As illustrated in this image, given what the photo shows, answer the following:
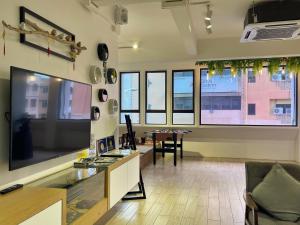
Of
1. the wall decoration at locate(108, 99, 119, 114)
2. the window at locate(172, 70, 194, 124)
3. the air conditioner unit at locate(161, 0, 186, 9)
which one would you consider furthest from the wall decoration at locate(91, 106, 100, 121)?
the window at locate(172, 70, 194, 124)

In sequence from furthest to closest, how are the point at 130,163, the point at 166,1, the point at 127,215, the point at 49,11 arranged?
the point at 130,163 → the point at 127,215 → the point at 166,1 → the point at 49,11

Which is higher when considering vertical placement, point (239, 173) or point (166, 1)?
point (166, 1)

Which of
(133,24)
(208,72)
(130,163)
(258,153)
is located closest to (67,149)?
(130,163)

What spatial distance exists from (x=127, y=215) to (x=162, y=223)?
49 cm

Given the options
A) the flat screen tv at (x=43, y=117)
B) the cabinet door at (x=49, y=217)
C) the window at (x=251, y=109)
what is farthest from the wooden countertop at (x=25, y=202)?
the window at (x=251, y=109)

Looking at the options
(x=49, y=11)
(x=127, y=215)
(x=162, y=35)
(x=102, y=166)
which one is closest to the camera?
(x=49, y=11)

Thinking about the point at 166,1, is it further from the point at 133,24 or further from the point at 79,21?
the point at 133,24

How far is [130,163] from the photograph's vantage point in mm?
3840

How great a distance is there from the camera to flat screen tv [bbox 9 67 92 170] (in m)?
2.11

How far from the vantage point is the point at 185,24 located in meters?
4.07

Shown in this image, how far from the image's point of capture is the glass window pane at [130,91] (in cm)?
859

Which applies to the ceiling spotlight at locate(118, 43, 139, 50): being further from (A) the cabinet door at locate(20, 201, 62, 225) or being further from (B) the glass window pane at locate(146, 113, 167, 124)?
(A) the cabinet door at locate(20, 201, 62, 225)

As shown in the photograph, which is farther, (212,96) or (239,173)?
(212,96)

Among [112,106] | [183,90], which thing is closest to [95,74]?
[112,106]
